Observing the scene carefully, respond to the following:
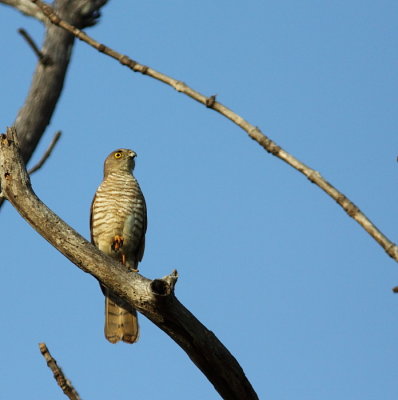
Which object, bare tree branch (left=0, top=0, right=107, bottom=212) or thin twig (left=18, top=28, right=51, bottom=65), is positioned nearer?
thin twig (left=18, top=28, right=51, bottom=65)

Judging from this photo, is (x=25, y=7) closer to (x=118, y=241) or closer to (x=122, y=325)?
(x=118, y=241)

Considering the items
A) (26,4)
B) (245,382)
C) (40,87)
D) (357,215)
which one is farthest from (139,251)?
(357,215)

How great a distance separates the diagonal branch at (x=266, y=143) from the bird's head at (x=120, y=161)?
6.83 metres

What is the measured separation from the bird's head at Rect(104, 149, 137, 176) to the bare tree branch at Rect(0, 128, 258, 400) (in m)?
4.60

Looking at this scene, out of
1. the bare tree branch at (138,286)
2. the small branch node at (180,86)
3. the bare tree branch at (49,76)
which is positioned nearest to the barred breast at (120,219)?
the bare tree branch at (49,76)

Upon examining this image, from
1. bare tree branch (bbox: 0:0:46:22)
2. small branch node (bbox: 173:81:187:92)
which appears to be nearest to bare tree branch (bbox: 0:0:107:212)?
bare tree branch (bbox: 0:0:46:22)

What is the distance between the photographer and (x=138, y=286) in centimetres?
392

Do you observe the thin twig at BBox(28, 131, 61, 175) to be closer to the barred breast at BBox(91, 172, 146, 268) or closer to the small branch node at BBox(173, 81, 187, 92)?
the barred breast at BBox(91, 172, 146, 268)

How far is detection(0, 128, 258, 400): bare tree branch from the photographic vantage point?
3791 millimetres

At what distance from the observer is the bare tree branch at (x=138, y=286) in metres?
3.79

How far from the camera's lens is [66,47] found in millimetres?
7332

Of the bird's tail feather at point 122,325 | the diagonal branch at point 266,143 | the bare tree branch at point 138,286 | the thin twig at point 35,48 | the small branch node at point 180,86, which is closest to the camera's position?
the diagonal branch at point 266,143

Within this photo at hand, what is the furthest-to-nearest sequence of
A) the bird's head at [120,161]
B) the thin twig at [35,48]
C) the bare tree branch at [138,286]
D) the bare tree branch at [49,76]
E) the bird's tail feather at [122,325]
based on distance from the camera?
the bird's head at [120,161] < the bird's tail feather at [122,325] < the bare tree branch at [49,76] < the thin twig at [35,48] < the bare tree branch at [138,286]

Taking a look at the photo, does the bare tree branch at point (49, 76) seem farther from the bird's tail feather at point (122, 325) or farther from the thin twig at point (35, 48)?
the bird's tail feather at point (122, 325)
